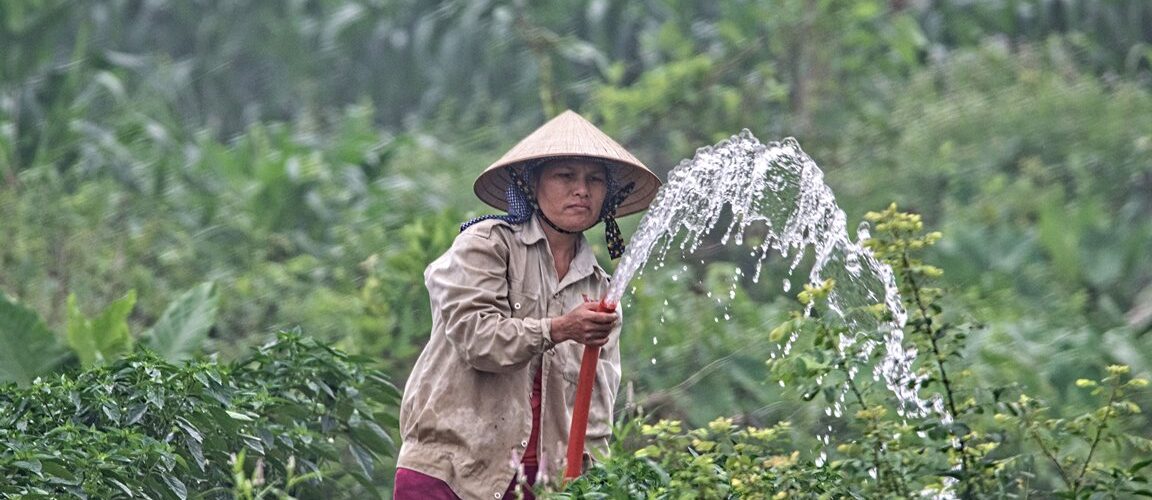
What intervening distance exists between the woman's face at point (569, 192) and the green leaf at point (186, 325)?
6.63 ft

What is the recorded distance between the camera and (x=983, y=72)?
10477mm

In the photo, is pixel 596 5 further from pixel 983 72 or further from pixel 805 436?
pixel 805 436

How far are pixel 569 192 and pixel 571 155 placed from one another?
12 cm

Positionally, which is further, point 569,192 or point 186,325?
point 186,325

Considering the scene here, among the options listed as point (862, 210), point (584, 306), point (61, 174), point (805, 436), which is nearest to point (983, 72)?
point (862, 210)

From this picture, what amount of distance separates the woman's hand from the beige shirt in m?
0.04

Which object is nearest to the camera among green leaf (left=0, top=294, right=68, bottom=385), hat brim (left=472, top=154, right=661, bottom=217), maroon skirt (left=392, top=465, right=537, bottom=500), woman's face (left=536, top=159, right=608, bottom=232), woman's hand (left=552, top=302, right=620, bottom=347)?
woman's hand (left=552, top=302, right=620, bottom=347)

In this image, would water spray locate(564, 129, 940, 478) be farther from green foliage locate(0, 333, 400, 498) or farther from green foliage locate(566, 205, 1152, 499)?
green foliage locate(0, 333, 400, 498)

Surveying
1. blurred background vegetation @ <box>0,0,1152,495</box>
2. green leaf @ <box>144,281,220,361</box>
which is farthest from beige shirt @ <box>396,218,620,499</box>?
blurred background vegetation @ <box>0,0,1152,495</box>

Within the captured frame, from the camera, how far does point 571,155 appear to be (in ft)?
13.1

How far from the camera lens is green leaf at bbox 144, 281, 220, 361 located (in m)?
5.73

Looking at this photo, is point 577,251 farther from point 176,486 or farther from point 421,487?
point 176,486

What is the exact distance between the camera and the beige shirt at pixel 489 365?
3.84m

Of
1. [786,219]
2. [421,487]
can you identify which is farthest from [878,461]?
[786,219]
